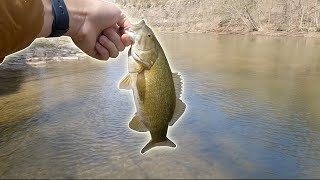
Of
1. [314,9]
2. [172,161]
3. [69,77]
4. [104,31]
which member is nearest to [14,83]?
[69,77]

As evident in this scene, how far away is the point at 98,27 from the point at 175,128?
6.44 metres

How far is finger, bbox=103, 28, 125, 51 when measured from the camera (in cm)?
294

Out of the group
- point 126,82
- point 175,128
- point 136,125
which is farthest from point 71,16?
point 175,128

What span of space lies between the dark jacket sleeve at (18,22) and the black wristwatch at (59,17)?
→ 254 millimetres

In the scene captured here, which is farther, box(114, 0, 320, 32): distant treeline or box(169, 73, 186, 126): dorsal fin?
box(114, 0, 320, 32): distant treeline

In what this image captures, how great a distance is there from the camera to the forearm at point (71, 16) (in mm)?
2471

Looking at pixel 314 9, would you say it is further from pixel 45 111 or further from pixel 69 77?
pixel 45 111

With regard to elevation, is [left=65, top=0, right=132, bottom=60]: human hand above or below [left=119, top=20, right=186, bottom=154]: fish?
above

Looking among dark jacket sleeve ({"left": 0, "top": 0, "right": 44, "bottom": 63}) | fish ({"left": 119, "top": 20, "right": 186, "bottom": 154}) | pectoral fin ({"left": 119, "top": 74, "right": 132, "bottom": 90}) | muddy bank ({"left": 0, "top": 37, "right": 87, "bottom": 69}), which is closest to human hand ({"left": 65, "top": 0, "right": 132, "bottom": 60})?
fish ({"left": 119, "top": 20, "right": 186, "bottom": 154})

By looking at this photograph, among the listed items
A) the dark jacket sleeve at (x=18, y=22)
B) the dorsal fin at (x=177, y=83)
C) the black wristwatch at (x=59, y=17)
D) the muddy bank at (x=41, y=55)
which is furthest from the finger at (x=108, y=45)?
the muddy bank at (x=41, y=55)

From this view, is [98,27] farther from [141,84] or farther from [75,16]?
[141,84]

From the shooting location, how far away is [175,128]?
359 inches

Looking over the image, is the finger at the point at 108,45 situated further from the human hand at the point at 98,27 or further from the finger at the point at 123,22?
the finger at the point at 123,22

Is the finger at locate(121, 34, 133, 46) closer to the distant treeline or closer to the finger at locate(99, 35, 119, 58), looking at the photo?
the finger at locate(99, 35, 119, 58)
